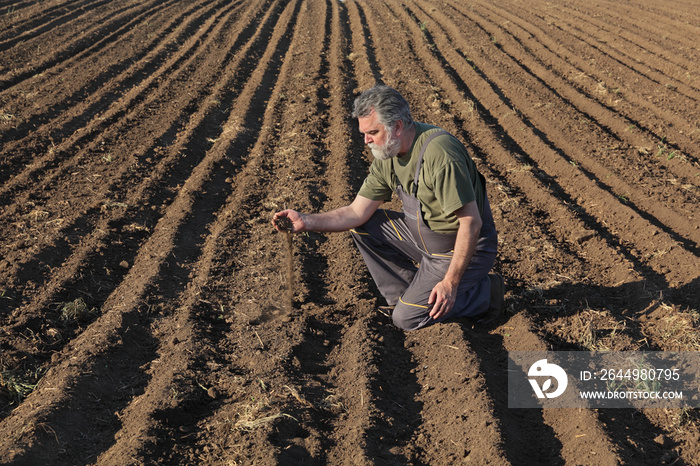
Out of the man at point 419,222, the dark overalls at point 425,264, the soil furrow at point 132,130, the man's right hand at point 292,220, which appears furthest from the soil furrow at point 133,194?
the dark overalls at point 425,264

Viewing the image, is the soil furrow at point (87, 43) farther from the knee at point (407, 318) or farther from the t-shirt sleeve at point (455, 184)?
the t-shirt sleeve at point (455, 184)

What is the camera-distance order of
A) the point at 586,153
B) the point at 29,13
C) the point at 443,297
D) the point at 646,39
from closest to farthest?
the point at 443,297 < the point at 586,153 < the point at 646,39 < the point at 29,13

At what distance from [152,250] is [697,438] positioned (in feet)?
13.7

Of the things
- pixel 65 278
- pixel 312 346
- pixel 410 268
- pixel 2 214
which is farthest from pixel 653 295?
pixel 2 214

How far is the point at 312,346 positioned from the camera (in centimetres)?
394

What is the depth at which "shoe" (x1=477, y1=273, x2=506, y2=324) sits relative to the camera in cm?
405

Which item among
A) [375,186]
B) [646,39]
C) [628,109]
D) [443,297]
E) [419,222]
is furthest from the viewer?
[646,39]

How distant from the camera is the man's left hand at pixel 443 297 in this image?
3.64m

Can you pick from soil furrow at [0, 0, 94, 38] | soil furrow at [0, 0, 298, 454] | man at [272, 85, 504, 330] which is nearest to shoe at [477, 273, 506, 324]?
man at [272, 85, 504, 330]

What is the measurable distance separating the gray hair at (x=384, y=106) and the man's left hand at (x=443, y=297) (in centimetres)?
103

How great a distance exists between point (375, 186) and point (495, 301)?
1151 millimetres

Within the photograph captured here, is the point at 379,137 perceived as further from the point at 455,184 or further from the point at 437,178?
the point at 455,184

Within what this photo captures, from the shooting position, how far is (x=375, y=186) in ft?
13.8

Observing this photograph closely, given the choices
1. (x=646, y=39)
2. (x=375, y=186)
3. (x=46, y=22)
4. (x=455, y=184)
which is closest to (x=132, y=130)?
(x=375, y=186)
